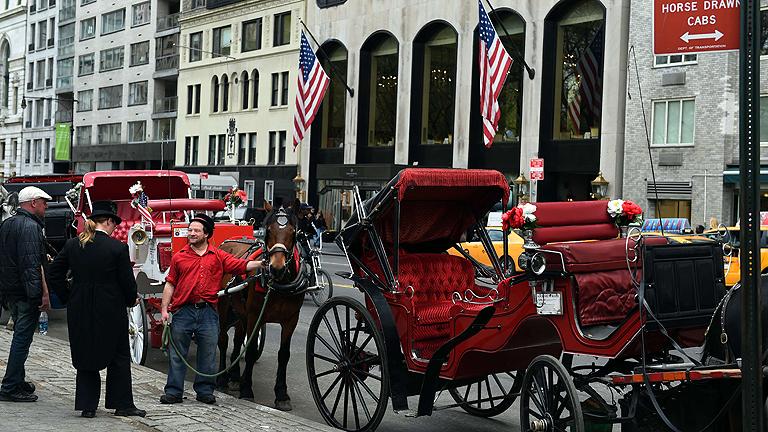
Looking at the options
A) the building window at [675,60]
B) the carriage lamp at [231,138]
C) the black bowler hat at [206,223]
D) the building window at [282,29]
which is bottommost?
the black bowler hat at [206,223]

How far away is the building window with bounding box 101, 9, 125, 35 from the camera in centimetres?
7744

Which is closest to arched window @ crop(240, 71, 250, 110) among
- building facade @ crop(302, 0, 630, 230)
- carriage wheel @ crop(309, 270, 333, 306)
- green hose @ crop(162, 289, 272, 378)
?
building facade @ crop(302, 0, 630, 230)

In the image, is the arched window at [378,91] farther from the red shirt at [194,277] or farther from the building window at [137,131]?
the red shirt at [194,277]

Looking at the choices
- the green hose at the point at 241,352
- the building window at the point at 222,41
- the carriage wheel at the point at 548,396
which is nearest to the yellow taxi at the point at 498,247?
the green hose at the point at 241,352

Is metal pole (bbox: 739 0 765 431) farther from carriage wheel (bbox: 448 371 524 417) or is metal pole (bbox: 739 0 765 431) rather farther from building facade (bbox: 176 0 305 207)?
building facade (bbox: 176 0 305 207)

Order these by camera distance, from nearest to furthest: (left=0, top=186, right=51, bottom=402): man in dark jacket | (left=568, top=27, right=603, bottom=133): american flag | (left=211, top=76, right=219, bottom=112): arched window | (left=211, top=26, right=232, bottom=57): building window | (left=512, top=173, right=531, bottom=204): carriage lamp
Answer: (left=0, top=186, right=51, bottom=402): man in dark jacket, (left=568, top=27, right=603, bottom=133): american flag, (left=512, top=173, right=531, bottom=204): carriage lamp, (left=211, top=26, right=232, bottom=57): building window, (left=211, top=76, right=219, bottom=112): arched window

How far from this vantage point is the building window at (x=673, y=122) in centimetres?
3578

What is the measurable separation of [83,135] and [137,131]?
9543 millimetres

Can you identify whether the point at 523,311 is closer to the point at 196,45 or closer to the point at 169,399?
the point at 169,399

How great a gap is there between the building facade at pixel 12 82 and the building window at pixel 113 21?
17.8 meters

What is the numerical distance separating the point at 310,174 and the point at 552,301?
49.8 m

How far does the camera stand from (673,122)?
36219 millimetres

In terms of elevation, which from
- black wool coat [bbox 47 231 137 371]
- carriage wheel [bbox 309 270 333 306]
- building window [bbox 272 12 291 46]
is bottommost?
carriage wheel [bbox 309 270 333 306]

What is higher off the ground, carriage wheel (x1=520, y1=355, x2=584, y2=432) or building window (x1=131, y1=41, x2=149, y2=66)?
building window (x1=131, y1=41, x2=149, y2=66)
